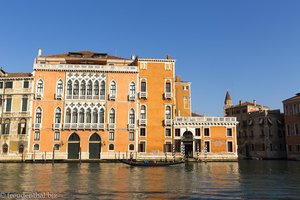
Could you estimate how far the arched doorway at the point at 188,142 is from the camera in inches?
1550

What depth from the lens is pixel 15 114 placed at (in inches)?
1452

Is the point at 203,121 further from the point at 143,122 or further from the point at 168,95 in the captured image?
the point at 143,122

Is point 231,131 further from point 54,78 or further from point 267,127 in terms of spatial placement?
point 54,78

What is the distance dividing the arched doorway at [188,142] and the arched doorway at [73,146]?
13101 mm

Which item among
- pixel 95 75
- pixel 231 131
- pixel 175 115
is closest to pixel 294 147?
pixel 231 131

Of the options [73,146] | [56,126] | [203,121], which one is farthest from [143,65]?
[73,146]

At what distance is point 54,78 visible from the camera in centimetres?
3809

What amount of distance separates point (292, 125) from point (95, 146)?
98.4 ft

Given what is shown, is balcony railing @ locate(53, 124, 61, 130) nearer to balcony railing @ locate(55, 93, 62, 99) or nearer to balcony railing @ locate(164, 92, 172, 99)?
balcony railing @ locate(55, 93, 62, 99)

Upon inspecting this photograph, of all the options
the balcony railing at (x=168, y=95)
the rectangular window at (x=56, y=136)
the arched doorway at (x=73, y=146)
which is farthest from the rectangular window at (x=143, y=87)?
the rectangular window at (x=56, y=136)

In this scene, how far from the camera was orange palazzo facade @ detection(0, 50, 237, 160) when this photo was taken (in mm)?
37062

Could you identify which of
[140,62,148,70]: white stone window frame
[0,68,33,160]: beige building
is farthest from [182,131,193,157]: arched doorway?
[0,68,33,160]: beige building

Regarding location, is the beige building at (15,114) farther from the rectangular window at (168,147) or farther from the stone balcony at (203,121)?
the stone balcony at (203,121)

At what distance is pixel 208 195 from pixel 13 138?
29.3m
